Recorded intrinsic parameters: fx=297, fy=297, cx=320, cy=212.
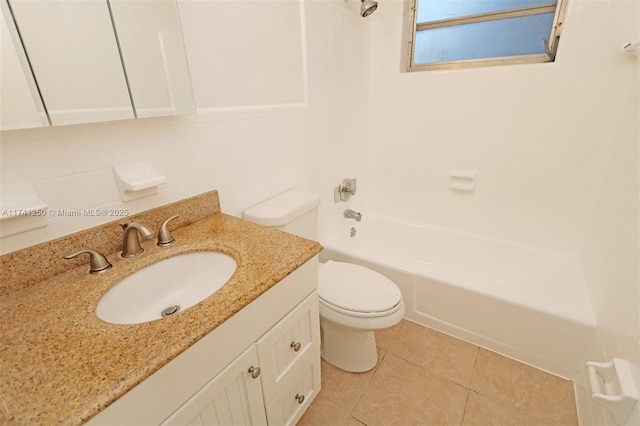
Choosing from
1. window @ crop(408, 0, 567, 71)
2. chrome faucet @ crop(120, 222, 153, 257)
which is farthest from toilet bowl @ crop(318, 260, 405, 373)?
window @ crop(408, 0, 567, 71)

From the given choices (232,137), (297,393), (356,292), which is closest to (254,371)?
(297,393)

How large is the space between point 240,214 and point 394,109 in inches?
55.4

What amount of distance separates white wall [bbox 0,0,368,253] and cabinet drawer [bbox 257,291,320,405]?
1.91 ft

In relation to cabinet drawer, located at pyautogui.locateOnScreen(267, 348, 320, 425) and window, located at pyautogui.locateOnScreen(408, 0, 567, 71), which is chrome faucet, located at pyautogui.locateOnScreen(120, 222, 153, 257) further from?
window, located at pyautogui.locateOnScreen(408, 0, 567, 71)

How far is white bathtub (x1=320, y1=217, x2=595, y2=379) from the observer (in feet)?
4.61

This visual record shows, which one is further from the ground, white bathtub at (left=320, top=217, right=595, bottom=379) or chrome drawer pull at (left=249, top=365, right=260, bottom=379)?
chrome drawer pull at (left=249, top=365, right=260, bottom=379)

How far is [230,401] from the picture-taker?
0.81 m

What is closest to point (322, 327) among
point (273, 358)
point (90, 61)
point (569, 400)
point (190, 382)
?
point (273, 358)

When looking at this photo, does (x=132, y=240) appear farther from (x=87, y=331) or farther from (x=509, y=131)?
(x=509, y=131)

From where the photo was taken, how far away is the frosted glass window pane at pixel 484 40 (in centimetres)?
166

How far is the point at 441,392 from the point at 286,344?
88 centimetres

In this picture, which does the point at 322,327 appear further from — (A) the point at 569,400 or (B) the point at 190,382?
(A) the point at 569,400

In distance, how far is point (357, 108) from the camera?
2.08 meters

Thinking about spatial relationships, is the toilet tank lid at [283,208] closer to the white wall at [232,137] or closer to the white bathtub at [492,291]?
the white wall at [232,137]
